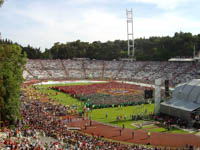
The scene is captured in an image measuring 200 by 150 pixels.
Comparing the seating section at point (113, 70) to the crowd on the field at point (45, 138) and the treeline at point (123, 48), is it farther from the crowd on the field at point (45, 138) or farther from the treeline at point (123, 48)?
the crowd on the field at point (45, 138)

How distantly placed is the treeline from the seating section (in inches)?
432

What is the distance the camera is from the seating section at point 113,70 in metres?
76.7

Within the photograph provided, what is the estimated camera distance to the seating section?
76688 mm

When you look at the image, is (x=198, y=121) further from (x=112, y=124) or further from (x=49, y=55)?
(x=49, y=55)

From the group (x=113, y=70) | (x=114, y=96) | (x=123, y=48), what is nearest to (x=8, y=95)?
(x=114, y=96)

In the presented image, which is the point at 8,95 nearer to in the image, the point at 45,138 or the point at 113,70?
the point at 45,138

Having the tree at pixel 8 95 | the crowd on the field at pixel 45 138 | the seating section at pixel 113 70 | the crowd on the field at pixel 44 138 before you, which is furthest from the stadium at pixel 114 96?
the tree at pixel 8 95

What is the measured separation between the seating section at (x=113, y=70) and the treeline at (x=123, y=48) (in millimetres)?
10965

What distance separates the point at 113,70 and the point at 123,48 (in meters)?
46.1

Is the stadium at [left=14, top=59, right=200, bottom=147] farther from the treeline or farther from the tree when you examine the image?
the treeline

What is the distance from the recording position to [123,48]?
138375mm

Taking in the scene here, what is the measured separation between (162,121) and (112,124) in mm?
7083

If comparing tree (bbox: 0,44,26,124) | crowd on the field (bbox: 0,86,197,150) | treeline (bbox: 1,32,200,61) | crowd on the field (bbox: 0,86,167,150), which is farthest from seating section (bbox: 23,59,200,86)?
tree (bbox: 0,44,26,124)

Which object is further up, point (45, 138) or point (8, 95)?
point (8, 95)
